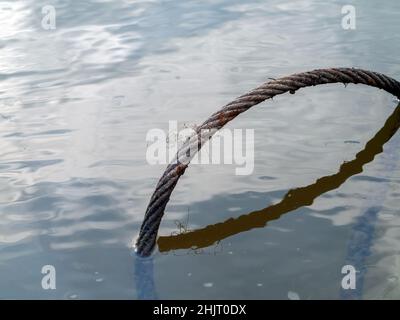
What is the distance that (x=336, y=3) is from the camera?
641cm

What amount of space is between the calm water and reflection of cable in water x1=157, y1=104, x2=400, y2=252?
54 millimetres

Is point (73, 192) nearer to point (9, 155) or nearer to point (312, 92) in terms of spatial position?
point (9, 155)

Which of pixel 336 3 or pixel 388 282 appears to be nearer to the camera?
pixel 388 282

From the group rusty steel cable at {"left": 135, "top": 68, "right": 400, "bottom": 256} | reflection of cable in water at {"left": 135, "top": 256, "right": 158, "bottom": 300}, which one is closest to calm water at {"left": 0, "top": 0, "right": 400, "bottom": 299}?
reflection of cable in water at {"left": 135, "top": 256, "right": 158, "bottom": 300}

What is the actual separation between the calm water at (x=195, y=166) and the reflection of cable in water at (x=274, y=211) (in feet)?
0.18

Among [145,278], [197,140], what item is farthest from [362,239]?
[145,278]

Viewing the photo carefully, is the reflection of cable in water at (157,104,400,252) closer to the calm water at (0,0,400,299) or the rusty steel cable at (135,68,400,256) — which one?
the calm water at (0,0,400,299)

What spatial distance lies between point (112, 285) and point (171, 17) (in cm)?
431

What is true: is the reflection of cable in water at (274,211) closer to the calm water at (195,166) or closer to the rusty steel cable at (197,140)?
the calm water at (195,166)

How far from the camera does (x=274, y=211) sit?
3418 mm

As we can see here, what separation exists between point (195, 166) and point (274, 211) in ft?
2.53

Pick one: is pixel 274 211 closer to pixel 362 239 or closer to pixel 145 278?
pixel 362 239

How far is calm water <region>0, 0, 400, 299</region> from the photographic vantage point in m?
2.97
